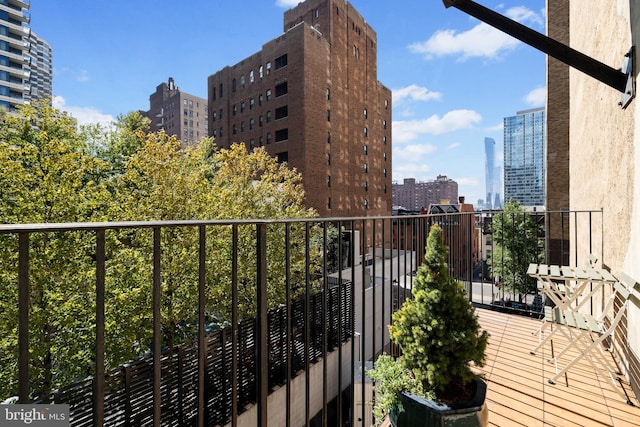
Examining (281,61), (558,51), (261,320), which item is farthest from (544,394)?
(281,61)

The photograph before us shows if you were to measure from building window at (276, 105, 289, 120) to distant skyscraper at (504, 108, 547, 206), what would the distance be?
95.1 metres

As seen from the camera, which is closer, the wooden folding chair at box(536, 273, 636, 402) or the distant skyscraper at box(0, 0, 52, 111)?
the wooden folding chair at box(536, 273, 636, 402)

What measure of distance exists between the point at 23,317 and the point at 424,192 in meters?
114

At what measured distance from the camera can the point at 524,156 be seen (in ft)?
337

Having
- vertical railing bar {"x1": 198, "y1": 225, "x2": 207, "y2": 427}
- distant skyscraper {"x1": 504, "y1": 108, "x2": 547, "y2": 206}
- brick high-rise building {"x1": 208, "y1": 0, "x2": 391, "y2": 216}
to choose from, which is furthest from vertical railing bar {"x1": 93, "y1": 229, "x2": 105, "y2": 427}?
distant skyscraper {"x1": 504, "y1": 108, "x2": 547, "y2": 206}

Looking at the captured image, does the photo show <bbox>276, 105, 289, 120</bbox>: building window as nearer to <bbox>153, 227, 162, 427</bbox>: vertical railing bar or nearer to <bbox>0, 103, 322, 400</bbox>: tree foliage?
<bbox>0, 103, 322, 400</bbox>: tree foliage

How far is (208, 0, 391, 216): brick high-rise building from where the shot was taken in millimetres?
25766

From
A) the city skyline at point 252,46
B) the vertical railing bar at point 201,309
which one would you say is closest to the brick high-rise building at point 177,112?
the city skyline at point 252,46

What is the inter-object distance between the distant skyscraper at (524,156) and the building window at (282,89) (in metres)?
95.2

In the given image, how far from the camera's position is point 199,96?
186 feet

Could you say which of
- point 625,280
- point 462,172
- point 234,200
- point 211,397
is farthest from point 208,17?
point 462,172

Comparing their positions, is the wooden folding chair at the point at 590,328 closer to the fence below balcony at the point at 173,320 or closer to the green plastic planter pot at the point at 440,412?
the fence below balcony at the point at 173,320

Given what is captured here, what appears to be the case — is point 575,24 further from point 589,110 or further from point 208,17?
point 208,17

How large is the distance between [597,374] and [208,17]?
27461 mm
